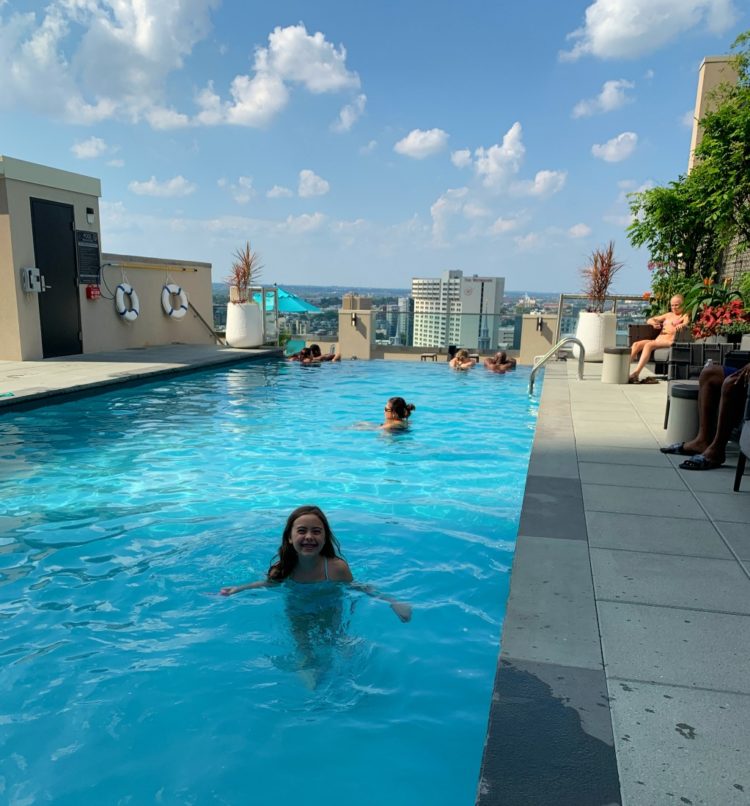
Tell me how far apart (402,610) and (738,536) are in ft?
5.87

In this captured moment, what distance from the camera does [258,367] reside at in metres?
13.9

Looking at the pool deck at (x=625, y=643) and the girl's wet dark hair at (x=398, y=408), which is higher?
the pool deck at (x=625, y=643)

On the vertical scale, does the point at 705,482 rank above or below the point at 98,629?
above

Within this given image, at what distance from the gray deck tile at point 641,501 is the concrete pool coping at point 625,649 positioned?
0.04 feet

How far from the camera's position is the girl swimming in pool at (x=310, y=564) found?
10.8ft

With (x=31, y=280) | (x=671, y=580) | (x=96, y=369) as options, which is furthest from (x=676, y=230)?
(x=31, y=280)

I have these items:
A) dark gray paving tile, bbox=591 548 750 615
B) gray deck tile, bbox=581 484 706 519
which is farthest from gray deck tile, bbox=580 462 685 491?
dark gray paving tile, bbox=591 548 750 615

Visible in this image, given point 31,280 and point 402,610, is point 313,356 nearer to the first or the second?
point 31,280

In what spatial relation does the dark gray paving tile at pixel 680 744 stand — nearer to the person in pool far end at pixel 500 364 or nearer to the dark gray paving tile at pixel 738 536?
the dark gray paving tile at pixel 738 536

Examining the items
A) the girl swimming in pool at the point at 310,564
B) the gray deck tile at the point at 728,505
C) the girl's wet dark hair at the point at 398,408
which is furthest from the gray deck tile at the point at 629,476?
the girl's wet dark hair at the point at 398,408

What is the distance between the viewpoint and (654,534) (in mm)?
3295

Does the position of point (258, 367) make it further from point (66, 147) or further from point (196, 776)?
point (196, 776)

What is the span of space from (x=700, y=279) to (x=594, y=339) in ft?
7.69

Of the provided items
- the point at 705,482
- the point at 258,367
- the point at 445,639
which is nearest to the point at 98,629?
the point at 445,639
